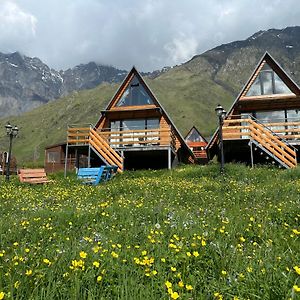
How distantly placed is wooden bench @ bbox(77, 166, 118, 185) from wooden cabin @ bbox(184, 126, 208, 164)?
107 feet

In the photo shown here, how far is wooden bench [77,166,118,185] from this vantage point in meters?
18.1

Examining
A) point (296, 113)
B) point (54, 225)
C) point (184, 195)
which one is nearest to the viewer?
point (54, 225)

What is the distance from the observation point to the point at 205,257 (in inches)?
172

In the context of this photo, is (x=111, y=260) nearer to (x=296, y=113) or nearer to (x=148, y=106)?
(x=148, y=106)

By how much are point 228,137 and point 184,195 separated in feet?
45.8

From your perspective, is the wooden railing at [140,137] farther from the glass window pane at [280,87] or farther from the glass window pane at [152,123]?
the glass window pane at [280,87]

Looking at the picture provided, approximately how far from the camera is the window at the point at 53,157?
50312 millimetres

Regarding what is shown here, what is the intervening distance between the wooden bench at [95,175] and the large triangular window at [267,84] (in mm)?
15202

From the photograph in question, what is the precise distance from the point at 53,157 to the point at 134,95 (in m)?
26.6

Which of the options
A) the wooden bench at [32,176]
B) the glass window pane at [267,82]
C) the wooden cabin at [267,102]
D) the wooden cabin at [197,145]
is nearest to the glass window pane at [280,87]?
the wooden cabin at [267,102]

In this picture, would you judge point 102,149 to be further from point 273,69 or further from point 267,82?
point 273,69

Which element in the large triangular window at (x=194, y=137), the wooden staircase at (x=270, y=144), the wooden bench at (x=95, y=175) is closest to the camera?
the wooden bench at (x=95, y=175)

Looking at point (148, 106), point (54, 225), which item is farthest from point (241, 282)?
point (148, 106)

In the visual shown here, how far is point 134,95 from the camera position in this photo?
29.2 metres
